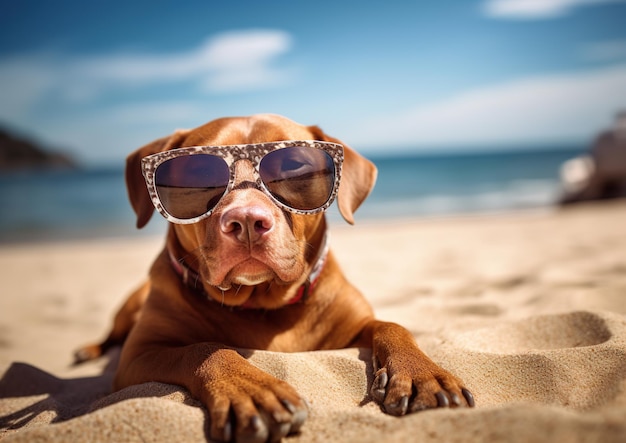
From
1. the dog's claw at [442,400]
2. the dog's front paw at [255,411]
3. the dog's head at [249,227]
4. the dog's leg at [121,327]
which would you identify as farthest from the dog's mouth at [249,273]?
the dog's leg at [121,327]

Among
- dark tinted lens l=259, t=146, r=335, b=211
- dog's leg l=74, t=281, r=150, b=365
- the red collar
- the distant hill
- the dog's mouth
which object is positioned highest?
the distant hill

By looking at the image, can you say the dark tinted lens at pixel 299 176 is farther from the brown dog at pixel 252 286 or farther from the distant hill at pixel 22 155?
the distant hill at pixel 22 155

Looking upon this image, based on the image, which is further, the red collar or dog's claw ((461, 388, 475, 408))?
the red collar

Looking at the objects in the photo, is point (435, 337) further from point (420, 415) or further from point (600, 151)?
point (600, 151)

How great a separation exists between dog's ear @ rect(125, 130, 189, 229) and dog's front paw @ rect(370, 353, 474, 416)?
1626mm

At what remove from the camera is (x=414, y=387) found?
6.26 ft

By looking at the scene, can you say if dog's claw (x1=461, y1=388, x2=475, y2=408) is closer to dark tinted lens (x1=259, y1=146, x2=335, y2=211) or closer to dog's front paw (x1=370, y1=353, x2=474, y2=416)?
dog's front paw (x1=370, y1=353, x2=474, y2=416)

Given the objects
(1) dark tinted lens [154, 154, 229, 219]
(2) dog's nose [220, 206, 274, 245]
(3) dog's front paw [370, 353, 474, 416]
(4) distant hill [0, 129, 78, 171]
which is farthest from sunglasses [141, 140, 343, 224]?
(4) distant hill [0, 129, 78, 171]

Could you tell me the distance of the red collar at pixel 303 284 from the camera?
2.57m

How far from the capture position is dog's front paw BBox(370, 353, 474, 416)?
181cm

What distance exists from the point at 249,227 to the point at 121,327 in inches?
92.2

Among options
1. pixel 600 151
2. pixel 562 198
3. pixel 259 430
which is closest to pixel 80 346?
pixel 259 430

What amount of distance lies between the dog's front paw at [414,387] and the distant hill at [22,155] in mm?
69637

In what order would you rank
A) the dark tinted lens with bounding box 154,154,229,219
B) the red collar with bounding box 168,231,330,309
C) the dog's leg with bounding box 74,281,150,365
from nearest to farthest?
1. the dark tinted lens with bounding box 154,154,229,219
2. the red collar with bounding box 168,231,330,309
3. the dog's leg with bounding box 74,281,150,365
